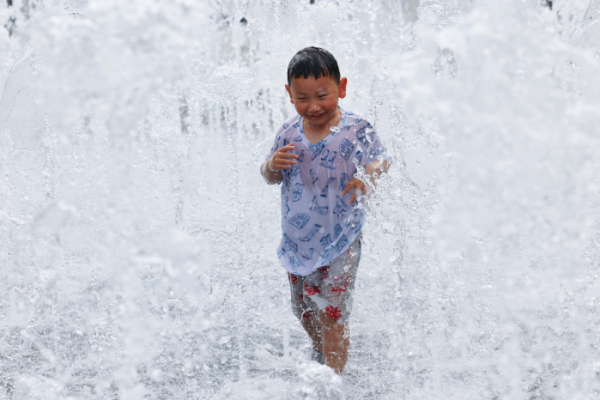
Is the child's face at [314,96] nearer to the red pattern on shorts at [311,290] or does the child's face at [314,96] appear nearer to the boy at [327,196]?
the boy at [327,196]

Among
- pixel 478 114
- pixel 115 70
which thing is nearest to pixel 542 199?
pixel 478 114

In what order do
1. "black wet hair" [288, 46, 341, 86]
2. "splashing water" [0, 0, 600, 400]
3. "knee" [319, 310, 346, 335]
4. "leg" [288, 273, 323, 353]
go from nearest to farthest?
1. "splashing water" [0, 0, 600, 400]
2. "black wet hair" [288, 46, 341, 86]
3. "knee" [319, 310, 346, 335]
4. "leg" [288, 273, 323, 353]

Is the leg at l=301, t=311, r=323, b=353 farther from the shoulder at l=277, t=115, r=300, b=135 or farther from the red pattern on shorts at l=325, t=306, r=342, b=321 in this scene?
the shoulder at l=277, t=115, r=300, b=135

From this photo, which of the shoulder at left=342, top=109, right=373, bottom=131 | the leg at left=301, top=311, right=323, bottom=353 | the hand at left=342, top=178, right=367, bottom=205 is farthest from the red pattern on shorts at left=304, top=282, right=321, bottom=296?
the shoulder at left=342, top=109, right=373, bottom=131

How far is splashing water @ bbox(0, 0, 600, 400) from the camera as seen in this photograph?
70.1 inches

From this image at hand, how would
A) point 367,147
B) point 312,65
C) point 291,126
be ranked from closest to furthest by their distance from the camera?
1. point 312,65
2. point 367,147
3. point 291,126

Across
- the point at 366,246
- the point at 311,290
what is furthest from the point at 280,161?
the point at 366,246

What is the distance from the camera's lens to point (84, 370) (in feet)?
7.38

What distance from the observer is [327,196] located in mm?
1995

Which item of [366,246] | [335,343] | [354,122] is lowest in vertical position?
[335,343]

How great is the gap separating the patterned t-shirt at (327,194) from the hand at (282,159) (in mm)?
34

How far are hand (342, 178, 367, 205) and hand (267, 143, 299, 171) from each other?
0.66 feet

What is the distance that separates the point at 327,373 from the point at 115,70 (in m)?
1.11

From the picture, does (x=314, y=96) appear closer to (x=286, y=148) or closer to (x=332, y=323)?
(x=286, y=148)
